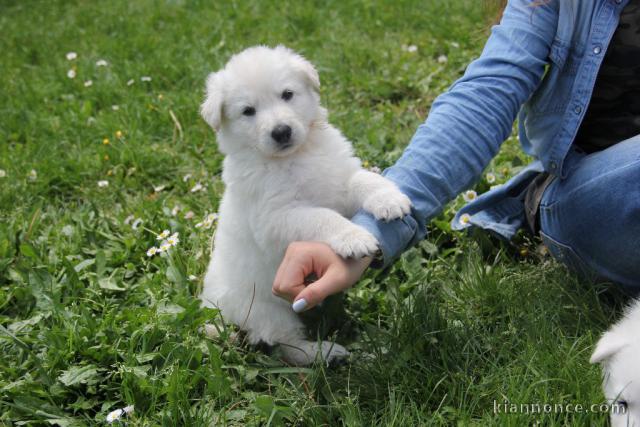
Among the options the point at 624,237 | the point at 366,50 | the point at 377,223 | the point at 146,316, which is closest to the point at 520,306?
the point at 624,237

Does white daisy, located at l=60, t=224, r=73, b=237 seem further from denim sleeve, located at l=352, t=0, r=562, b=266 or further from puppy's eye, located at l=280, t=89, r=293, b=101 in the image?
denim sleeve, located at l=352, t=0, r=562, b=266

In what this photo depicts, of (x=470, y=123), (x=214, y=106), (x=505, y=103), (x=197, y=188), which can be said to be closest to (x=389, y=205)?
(x=470, y=123)

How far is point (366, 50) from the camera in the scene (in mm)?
4762

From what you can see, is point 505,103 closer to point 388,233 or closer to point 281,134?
point 388,233

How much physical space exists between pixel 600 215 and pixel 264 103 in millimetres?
1292

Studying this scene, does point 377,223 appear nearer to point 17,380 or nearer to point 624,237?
point 624,237

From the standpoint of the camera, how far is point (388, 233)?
2164mm

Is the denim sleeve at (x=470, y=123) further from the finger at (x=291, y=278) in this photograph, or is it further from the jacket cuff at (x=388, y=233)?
the finger at (x=291, y=278)

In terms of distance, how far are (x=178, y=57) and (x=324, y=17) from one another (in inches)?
50.9

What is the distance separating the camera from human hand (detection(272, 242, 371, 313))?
193 cm

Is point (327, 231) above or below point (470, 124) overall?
below

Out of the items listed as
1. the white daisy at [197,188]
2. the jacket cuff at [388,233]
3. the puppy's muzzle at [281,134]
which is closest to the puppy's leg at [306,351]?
the jacket cuff at [388,233]

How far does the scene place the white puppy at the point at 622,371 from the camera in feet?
5.53

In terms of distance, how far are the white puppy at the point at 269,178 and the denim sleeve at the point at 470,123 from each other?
0.56 ft
